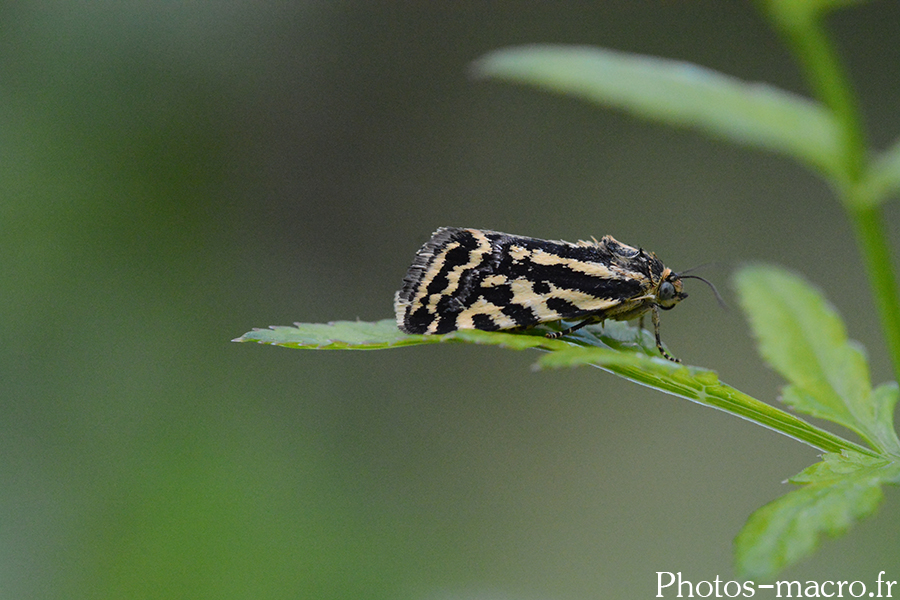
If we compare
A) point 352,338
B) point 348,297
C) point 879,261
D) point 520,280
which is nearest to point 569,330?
point 520,280

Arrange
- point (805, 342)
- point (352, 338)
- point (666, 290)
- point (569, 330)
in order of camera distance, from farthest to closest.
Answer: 1. point (666, 290)
2. point (569, 330)
3. point (352, 338)
4. point (805, 342)

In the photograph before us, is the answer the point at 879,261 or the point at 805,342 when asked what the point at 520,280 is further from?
the point at 879,261

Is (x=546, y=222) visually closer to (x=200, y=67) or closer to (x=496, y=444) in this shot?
(x=496, y=444)

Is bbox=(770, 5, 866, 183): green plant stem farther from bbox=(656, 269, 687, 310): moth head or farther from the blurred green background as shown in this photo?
the blurred green background

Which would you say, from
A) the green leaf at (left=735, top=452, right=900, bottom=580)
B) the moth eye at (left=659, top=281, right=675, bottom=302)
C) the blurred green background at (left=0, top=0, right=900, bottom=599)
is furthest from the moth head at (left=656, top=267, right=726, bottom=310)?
the blurred green background at (left=0, top=0, right=900, bottom=599)

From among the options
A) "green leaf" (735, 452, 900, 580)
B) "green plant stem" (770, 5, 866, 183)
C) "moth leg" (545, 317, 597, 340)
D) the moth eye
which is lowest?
"green leaf" (735, 452, 900, 580)

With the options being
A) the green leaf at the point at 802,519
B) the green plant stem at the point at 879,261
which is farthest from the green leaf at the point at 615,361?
the green plant stem at the point at 879,261

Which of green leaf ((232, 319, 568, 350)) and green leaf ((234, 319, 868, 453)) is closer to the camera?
green leaf ((234, 319, 868, 453))
